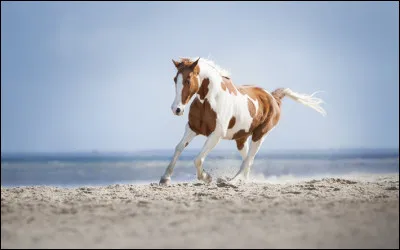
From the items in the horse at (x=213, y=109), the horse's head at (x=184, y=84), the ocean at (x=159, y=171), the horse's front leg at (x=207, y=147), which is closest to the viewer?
the horse's head at (x=184, y=84)

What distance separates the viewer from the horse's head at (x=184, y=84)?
21.6 ft

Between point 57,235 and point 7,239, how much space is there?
35 centimetres

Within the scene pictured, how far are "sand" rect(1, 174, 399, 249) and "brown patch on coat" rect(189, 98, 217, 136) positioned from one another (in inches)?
58.8

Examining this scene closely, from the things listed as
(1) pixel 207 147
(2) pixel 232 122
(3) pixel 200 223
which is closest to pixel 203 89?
(2) pixel 232 122

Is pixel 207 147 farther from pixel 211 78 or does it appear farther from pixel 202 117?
pixel 211 78

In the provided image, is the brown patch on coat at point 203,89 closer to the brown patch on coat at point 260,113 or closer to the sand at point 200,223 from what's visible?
the brown patch on coat at point 260,113

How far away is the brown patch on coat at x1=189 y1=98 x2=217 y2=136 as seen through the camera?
6.93 meters

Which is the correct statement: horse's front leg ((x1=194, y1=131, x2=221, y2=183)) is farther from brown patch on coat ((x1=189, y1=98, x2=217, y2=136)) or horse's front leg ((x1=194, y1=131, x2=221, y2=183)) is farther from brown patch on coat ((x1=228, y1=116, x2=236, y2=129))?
brown patch on coat ((x1=228, y1=116, x2=236, y2=129))

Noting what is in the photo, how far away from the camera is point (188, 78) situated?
6.66m

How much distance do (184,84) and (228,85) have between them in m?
0.88

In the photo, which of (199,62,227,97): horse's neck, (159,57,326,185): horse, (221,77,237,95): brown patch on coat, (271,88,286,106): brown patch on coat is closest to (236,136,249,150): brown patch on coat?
(159,57,326,185): horse

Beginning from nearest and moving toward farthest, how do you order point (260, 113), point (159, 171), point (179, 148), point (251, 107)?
point (179, 148) < point (251, 107) < point (260, 113) < point (159, 171)

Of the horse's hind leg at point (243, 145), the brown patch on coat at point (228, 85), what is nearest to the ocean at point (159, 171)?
the horse's hind leg at point (243, 145)

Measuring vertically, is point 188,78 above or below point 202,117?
above
